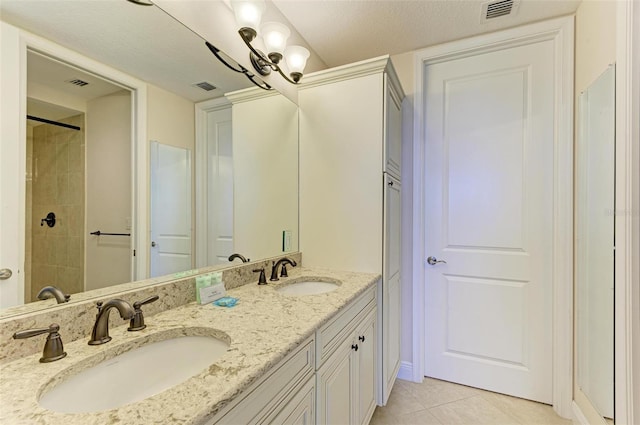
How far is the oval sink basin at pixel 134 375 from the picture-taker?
68 centimetres

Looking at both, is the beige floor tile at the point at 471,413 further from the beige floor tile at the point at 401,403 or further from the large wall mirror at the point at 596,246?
the large wall mirror at the point at 596,246

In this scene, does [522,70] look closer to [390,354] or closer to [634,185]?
[634,185]


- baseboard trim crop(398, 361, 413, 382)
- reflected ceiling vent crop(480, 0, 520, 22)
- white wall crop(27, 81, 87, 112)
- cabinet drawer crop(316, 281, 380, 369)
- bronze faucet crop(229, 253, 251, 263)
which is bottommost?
baseboard trim crop(398, 361, 413, 382)

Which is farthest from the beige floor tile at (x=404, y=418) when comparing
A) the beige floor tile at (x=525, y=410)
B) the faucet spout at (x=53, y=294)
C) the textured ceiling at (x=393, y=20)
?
the textured ceiling at (x=393, y=20)

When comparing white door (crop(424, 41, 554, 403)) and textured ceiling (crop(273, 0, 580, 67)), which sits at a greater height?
textured ceiling (crop(273, 0, 580, 67))

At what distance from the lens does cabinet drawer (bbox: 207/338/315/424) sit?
68 centimetres

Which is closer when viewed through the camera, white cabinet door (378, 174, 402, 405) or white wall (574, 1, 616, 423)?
white wall (574, 1, 616, 423)

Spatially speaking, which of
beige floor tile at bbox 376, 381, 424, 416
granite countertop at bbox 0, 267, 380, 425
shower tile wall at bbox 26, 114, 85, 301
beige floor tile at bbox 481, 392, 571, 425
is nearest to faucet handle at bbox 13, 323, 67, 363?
granite countertop at bbox 0, 267, 380, 425

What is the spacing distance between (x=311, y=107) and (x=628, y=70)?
1564 millimetres

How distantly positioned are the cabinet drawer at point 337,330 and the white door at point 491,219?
101 cm

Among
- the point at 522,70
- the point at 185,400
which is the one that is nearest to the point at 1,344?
the point at 185,400

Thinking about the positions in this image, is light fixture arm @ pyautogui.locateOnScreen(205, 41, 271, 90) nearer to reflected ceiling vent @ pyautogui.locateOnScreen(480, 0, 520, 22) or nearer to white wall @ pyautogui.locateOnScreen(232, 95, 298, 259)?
white wall @ pyautogui.locateOnScreen(232, 95, 298, 259)

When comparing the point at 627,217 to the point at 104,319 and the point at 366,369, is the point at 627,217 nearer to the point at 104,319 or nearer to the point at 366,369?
the point at 366,369

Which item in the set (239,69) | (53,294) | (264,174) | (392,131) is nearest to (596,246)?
(392,131)
